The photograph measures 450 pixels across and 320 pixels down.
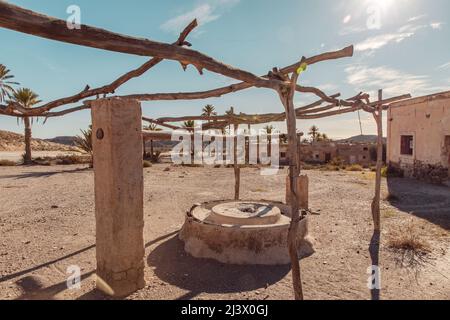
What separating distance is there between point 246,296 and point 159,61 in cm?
365

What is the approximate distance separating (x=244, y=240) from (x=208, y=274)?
33.1 inches

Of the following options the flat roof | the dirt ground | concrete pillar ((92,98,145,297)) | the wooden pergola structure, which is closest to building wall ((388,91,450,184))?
the flat roof

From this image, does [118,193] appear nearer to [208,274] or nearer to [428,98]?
[208,274]

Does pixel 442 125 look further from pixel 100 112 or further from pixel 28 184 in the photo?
pixel 28 184

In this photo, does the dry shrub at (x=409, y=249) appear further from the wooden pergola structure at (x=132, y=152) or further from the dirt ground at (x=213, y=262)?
the wooden pergola structure at (x=132, y=152)

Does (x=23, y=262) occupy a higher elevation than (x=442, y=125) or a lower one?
lower

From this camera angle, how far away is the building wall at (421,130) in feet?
43.1

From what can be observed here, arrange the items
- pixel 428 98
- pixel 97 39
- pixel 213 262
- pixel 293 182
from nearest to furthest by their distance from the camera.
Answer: pixel 97 39
pixel 293 182
pixel 213 262
pixel 428 98

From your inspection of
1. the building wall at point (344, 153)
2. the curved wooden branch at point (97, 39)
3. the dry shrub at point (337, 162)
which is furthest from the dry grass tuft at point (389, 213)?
the building wall at point (344, 153)

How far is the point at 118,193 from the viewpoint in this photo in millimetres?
4008

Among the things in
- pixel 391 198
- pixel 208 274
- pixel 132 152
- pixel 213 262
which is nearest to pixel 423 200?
pixel 391 198

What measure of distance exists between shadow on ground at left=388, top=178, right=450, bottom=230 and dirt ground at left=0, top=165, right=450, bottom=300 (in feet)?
0.11

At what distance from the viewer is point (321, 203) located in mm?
10070
